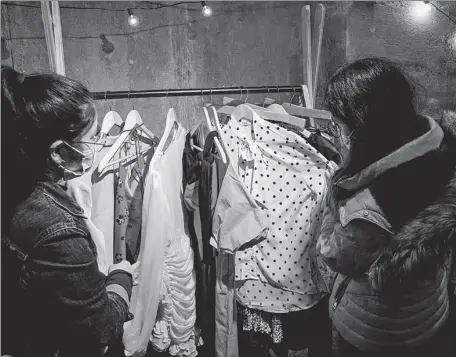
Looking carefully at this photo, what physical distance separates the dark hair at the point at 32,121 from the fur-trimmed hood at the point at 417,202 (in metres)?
0.85

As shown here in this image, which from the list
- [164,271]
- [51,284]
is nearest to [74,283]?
[51,284]

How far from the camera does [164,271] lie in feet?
5.05

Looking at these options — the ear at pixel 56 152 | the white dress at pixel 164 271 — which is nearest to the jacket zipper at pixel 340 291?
the white dress at pixel 164 271

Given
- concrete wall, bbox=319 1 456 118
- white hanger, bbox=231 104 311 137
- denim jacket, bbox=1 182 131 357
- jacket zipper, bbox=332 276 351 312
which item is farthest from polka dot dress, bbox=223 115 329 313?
concrete wall, bbox=319 1 456 118

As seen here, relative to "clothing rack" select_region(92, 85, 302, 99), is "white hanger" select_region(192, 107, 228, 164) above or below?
below

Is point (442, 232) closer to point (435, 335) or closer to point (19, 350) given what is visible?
point (435, 335)

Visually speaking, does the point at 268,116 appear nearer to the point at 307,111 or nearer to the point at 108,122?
the point at 307,111

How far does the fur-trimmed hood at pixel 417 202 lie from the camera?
1.03 metres

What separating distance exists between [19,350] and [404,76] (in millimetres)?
1352

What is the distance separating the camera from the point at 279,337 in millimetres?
1663

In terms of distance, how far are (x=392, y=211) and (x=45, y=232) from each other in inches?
37.5

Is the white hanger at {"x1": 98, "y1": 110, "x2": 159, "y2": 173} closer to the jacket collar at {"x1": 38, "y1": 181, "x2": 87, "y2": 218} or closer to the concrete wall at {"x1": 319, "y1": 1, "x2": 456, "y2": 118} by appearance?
the jacket collar at {"x1": 38, "y1": 181, "x2": 87, "y2": 218}

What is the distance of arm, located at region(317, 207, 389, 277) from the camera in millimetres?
1085

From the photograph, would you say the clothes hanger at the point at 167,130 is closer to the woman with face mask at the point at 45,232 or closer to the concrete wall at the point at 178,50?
the woman with face mask at the point at 45,232
